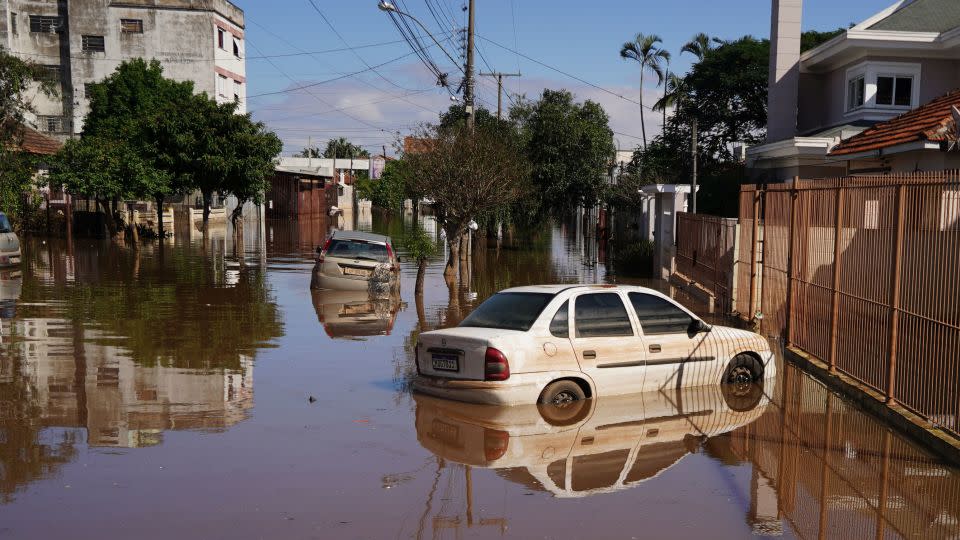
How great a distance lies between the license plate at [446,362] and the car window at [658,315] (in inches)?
87.3

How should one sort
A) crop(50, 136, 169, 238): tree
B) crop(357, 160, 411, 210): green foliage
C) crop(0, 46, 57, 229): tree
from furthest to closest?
crop(357, 160, 411, 210): green foliage < crop(50, 136, 169, 238): tree < crop(0, 46, 57, 229): tree

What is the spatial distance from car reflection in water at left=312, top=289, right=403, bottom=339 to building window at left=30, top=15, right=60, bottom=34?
46740 mm

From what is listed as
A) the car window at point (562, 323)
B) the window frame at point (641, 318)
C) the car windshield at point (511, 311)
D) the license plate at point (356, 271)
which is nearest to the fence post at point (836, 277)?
the window frame at point (641, 318)

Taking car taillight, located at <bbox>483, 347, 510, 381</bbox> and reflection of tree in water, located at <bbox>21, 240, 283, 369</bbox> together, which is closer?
car taillight, located at <bbox>483, 347, 510, 381</bbox>

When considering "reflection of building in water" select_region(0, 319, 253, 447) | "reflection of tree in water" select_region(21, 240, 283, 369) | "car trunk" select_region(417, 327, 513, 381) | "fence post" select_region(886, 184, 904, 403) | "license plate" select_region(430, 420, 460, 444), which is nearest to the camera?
"license plate" select_region(430, 420, 460, 444)

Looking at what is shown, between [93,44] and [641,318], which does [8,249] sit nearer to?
[641,318]

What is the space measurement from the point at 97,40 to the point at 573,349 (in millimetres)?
56780

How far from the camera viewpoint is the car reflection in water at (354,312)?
16.6 m

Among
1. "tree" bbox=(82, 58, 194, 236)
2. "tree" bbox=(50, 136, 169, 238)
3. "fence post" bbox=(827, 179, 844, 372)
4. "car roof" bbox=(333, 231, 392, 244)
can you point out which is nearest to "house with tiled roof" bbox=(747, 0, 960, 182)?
"car roof" bbox=(333, 231, 392, 244)

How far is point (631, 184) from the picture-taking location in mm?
46438

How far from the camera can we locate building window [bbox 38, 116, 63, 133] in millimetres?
59406

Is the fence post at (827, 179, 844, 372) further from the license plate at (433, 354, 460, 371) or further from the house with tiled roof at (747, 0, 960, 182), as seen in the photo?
the house with tiled roof at (747, 0, 960, 182)

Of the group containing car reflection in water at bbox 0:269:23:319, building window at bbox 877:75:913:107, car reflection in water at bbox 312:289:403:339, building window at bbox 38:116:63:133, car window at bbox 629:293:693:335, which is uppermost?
building window at bbox 38:116:63:133

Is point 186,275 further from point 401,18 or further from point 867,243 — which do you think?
point 867,243
